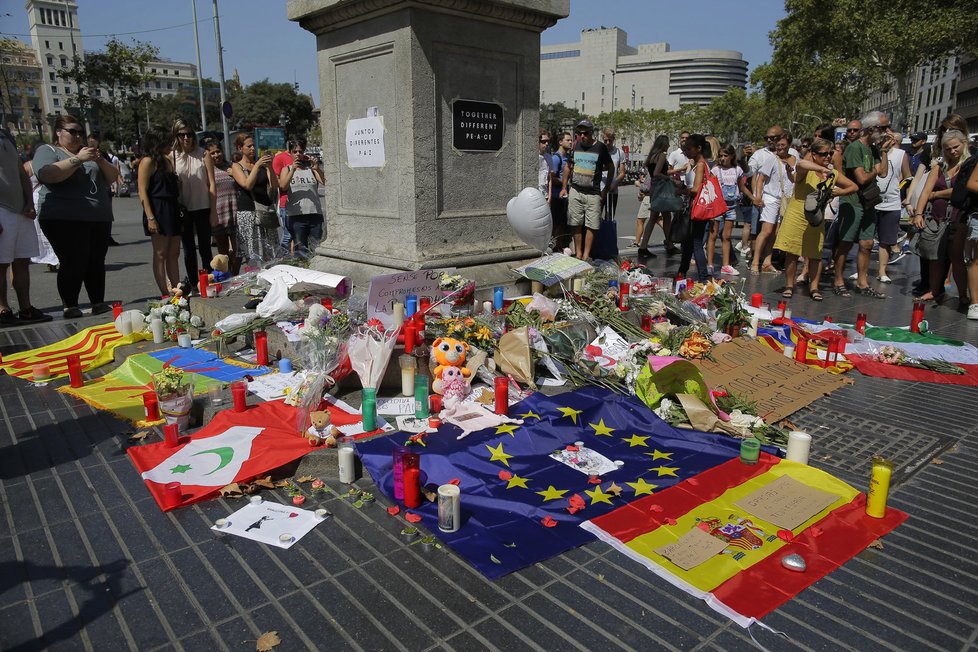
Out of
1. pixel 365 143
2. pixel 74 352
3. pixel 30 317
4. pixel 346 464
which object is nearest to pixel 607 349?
pixel 346 464

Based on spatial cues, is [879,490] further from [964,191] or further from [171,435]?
[964,191]

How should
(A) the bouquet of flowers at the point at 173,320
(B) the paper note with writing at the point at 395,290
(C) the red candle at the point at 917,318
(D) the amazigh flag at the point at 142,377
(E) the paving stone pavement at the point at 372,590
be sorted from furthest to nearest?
(C) the red candle at the point at 917,318, (A) the bouquet of flowers at the point at 173,320, (B) the paper note with writing at the point at 395,290, (D) the amazigh flag at the point at 142,377, (E) the paving stone pavement at the point at 372,590

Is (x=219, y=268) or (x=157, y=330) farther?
(x=219, y=268)

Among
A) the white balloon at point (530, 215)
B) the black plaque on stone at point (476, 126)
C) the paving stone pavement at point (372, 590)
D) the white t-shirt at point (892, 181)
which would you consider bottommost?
the paving stone pavement at point (372, 590)

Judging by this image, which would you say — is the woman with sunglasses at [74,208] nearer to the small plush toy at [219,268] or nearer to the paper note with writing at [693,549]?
the small plush toy at [219,268]

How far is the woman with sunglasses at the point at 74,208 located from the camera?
6.48 metres

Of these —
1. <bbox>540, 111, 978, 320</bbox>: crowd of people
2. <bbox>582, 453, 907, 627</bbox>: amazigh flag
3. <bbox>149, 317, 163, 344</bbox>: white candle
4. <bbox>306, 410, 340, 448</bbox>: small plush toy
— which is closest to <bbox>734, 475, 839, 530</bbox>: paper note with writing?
<bbox>582, 453, 907, 627</bbox>: amazigh flag

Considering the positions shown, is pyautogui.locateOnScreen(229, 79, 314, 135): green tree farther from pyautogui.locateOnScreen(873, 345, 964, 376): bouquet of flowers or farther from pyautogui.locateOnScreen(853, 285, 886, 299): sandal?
pyautogui.locateOnScreen(873, 345, 964, 376): bouquet of flowers

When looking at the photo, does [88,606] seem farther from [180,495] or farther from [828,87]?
[828,87]

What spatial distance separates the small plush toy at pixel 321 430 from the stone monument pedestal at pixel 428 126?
2.00 meters

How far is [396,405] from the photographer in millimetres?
4277

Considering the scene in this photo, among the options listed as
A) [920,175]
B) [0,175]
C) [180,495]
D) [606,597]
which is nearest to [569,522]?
[606,597]

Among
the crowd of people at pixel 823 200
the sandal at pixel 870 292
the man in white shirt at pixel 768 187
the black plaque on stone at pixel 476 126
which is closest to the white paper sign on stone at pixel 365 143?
the black plaque on stone at pixel 476 126

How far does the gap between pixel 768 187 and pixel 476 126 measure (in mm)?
5376
